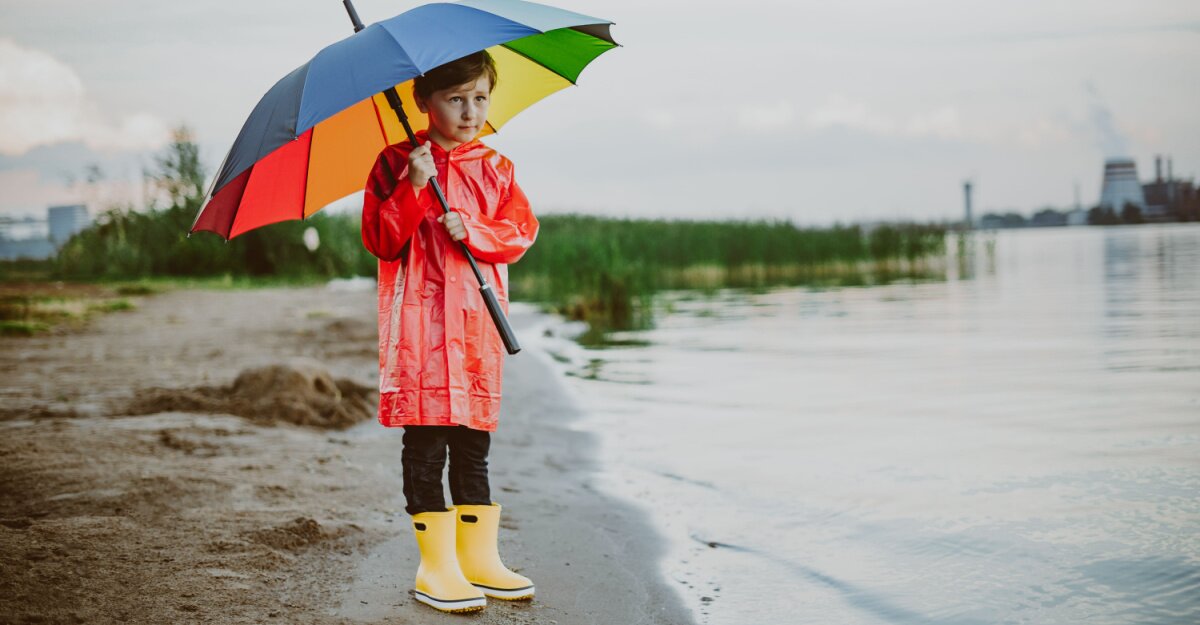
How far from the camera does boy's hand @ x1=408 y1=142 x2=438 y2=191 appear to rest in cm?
299

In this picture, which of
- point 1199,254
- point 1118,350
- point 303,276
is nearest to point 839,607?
point 1118,350

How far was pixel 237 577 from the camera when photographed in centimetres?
303

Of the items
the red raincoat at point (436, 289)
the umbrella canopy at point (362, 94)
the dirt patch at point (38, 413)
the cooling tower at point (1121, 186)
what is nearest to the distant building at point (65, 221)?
the dirt patch at point (38, 413)

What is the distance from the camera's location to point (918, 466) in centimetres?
491

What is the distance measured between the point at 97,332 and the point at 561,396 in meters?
5.02

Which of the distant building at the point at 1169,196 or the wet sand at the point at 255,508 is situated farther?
the distant building at the point at 1169,196

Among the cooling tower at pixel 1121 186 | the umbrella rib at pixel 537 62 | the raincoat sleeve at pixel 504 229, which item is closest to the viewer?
the raincoat sleeve at pixel 504 229

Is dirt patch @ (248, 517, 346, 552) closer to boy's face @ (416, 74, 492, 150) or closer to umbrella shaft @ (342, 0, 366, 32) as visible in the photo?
boy's face @ (416, 74, 492, 150)

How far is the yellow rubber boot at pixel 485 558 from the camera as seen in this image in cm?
312

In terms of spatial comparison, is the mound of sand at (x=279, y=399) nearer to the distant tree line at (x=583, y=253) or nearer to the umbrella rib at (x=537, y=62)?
the umbrella rib at (x=537, y=62)

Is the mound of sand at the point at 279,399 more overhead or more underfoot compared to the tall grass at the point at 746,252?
more underfoot

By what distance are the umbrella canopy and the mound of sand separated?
228 centimetres

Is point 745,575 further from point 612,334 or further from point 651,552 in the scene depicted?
point 612,334

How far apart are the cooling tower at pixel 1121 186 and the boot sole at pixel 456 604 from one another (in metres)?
36.0
